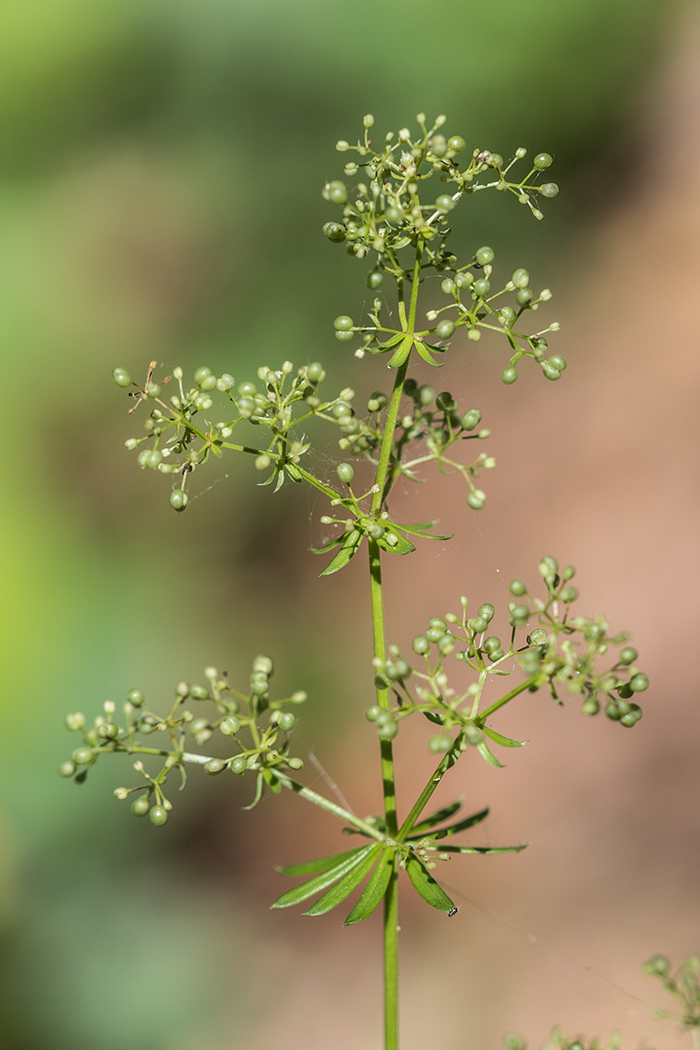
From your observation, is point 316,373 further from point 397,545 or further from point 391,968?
point 391,968

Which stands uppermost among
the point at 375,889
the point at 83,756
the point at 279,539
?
the point at 279,539

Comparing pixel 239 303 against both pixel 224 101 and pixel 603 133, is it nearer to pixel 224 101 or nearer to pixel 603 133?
pixel 224 101

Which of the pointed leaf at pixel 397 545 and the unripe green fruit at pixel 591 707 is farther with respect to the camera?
the pointed leaf at pixel 397 545

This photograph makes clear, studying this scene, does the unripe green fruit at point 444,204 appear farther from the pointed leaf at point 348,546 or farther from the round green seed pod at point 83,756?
the round green seed pod at point 83,756

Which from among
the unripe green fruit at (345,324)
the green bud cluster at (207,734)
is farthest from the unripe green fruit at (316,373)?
the green bud cluster at (207,734)

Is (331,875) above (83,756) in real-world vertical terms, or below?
below

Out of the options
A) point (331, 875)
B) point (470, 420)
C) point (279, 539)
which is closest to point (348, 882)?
point (331, 875)
